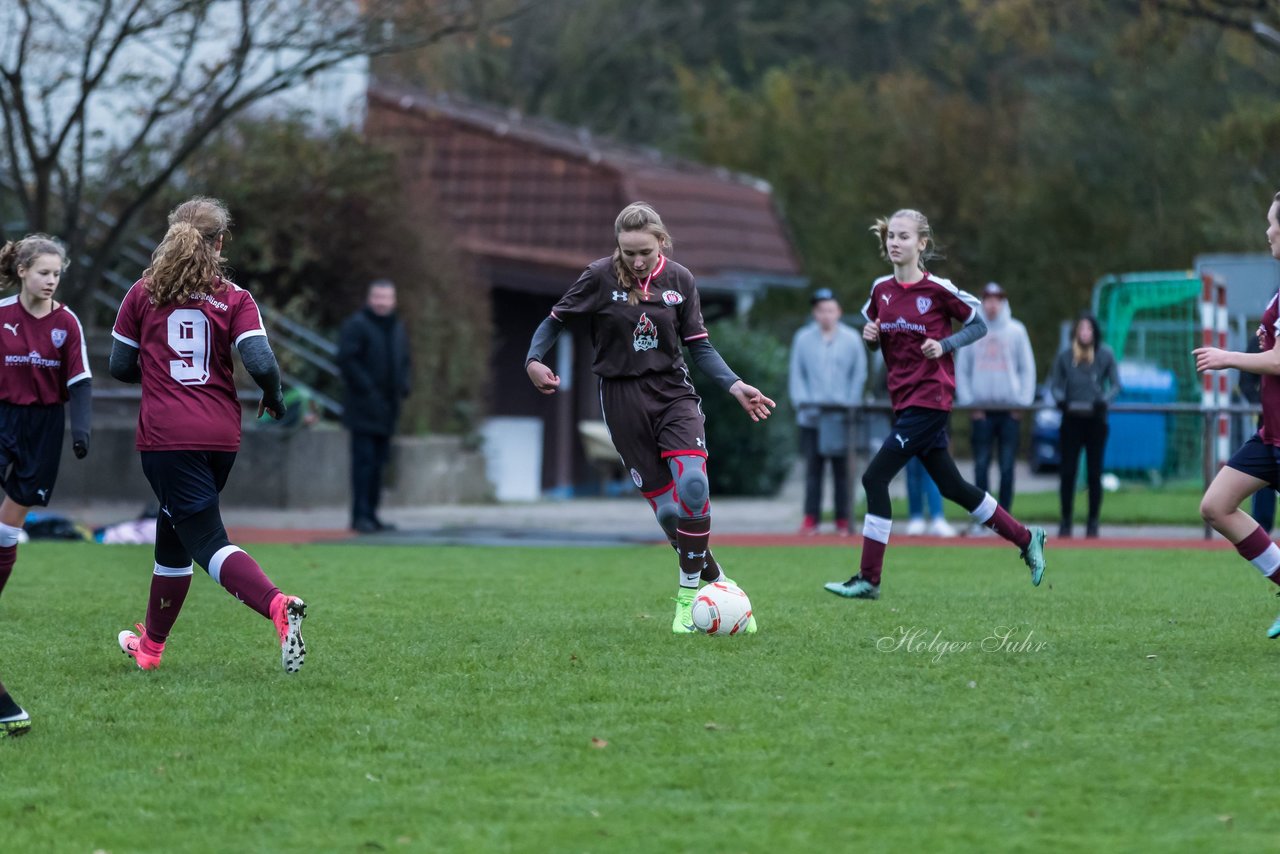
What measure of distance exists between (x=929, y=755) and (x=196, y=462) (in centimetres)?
334

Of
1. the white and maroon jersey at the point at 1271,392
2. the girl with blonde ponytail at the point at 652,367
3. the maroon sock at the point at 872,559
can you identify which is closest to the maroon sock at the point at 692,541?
the girl with blonde ponytail at the point at 652,367

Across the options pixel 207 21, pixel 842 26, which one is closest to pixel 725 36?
pixel 842 26

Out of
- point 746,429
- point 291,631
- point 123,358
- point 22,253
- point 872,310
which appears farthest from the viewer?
point 746,429

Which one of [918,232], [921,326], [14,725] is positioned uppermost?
[918,232]

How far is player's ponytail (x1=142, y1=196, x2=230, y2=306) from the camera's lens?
715 cm

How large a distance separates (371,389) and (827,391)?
416 cm

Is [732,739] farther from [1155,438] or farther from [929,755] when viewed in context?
[1155,438]

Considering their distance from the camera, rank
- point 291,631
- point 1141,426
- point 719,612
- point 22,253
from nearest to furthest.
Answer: point 291,631
point 719,612
point 22,253
point 1141,426

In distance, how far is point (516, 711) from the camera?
249 inches

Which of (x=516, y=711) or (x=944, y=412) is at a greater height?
(x=944, y=412)

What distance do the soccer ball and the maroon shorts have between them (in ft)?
2.10

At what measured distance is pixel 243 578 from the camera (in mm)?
7113

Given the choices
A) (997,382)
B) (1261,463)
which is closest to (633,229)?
(1261,463)

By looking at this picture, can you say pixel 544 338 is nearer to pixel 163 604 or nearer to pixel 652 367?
pixel 652 367
